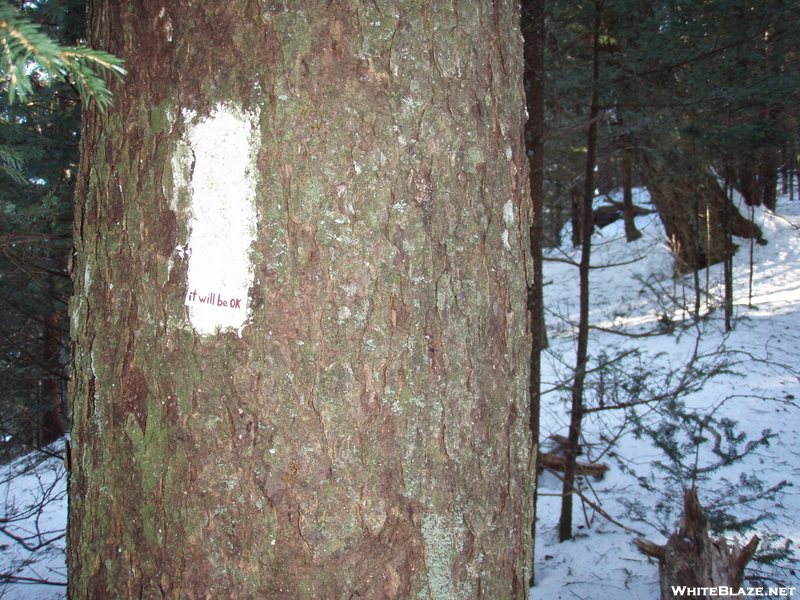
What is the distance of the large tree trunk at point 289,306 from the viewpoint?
888 mm

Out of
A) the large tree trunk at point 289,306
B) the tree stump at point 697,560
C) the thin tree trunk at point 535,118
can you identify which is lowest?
the tree stump at point 697,560

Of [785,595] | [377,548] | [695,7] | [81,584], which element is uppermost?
[695,7]

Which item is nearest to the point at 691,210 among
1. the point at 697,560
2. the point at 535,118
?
the point at 535,118

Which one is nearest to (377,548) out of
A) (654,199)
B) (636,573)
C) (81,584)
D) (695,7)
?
(81,584)

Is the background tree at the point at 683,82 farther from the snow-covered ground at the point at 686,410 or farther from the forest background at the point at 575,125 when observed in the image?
the snow-covered ground at the point at 686,410

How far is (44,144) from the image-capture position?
3348mm

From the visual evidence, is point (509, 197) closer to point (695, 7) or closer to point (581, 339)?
point (581, 339)

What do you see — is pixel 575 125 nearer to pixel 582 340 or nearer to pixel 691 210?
pixel 582 340

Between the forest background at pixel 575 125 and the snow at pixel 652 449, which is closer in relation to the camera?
the forest background at pixel 575 125

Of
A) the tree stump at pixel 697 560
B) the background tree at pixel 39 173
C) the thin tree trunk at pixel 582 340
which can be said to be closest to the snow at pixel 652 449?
the thin tree trunk at pixel 582 340

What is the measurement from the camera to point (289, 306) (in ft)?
2.91

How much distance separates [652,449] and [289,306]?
604 cm

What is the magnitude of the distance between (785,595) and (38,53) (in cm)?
428

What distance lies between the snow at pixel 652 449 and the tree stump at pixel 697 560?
26.0 inches
